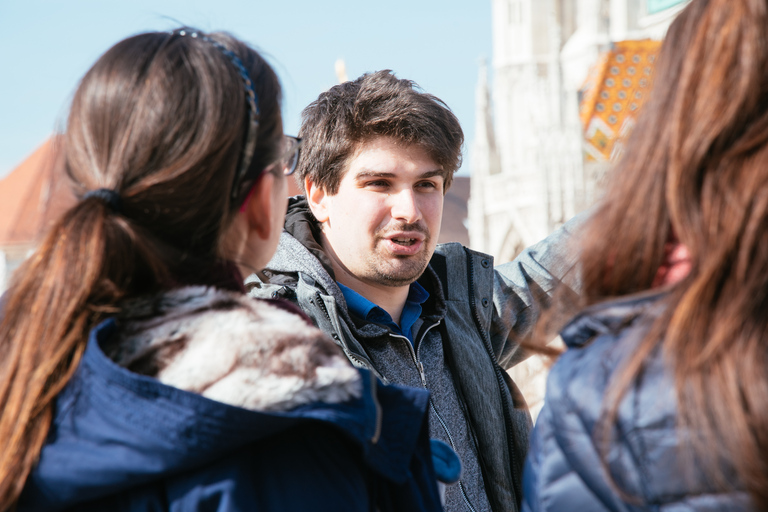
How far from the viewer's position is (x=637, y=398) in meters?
0.98

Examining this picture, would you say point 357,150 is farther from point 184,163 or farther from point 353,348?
point 184,163

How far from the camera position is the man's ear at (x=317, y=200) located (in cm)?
265

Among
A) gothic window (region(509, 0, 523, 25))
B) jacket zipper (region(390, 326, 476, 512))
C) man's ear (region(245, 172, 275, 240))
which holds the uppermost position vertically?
gothic window (region(509, 0, 523, 25))

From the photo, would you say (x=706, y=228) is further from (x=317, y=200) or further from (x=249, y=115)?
(x=317, y=200)

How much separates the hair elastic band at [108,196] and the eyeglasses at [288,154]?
0.29 meters

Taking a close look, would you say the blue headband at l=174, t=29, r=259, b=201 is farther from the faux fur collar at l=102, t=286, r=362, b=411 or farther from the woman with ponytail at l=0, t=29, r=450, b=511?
the faux fur collar at l=102, t=286, r=362, b=411

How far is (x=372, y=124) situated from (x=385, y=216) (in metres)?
0.29

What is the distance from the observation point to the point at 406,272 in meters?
2.48

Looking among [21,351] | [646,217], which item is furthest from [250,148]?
[646,217]

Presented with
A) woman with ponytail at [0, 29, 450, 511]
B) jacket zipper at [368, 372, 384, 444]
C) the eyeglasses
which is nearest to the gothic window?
the eyeglasses

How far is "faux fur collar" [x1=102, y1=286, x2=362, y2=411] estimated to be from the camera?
1.12 meters

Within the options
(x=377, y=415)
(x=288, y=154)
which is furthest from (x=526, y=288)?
(x=377, y=415)

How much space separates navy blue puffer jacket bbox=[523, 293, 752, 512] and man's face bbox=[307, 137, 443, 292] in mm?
1363

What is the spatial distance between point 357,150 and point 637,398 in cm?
172
